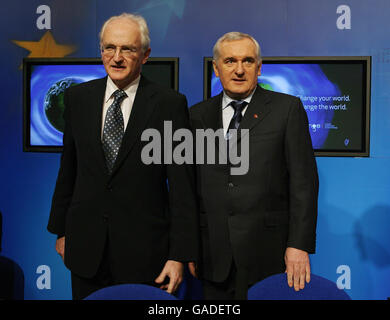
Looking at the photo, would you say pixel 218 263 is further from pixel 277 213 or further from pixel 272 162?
pixel 272 162

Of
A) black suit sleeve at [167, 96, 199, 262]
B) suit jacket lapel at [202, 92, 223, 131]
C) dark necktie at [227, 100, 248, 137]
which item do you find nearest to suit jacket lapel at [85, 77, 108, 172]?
black suit sleeve at [167, 96, 199, 262]

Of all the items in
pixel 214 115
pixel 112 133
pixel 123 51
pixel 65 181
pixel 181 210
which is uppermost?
pixel 123 51

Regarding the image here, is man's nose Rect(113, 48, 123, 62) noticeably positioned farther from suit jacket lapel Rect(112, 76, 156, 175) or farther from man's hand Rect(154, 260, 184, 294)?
man's hand Rect(154, 260, 184, 294)

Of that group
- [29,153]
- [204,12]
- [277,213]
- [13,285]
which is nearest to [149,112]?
[277,213]

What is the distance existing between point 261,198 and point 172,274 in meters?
0.61

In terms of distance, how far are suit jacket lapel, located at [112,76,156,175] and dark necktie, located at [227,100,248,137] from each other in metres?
0.51

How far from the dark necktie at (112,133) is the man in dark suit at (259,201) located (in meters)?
0.53

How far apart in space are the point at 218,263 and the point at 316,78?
170cm

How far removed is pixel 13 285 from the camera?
372 centimetres

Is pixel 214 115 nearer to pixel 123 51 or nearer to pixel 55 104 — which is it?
pixel 123 51

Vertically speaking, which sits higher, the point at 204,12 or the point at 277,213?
the point at 204,12

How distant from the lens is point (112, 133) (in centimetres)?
212

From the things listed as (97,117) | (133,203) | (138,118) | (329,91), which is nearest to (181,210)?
(133,203)
